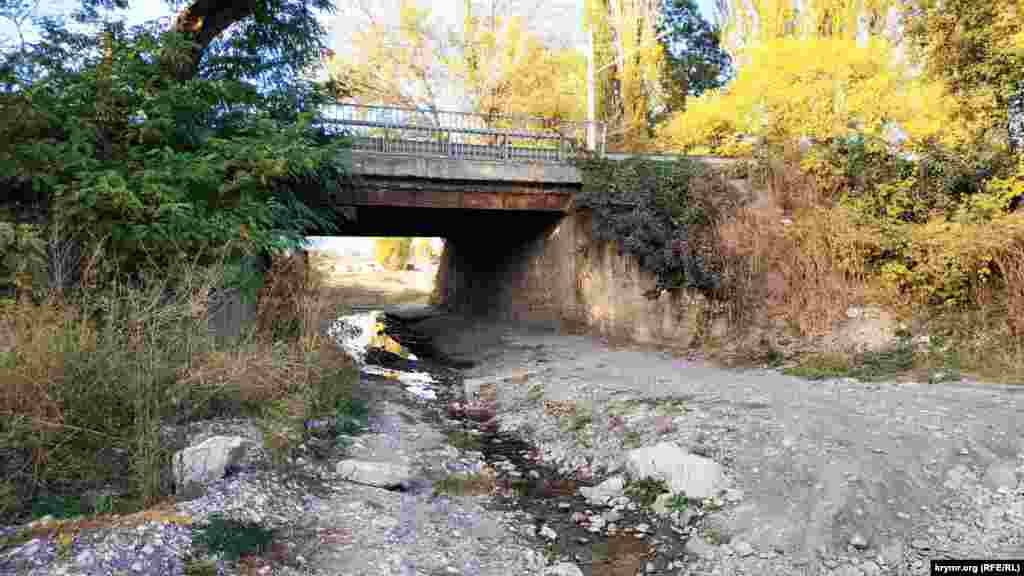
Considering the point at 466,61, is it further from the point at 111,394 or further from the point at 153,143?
the point at 111,394

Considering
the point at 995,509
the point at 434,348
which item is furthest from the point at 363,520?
the point at 434,348

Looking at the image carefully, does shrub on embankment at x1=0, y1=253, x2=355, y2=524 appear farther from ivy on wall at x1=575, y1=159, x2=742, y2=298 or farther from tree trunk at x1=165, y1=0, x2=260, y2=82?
ivy on wall at x1=575, y1=159, x2=742, y2=298

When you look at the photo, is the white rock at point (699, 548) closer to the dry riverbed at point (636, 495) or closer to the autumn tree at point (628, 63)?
the dry riverbed at point (636, 495)

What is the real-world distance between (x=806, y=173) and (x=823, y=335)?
3659mm

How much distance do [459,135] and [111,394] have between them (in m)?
11.1

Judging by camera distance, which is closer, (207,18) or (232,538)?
(232,538)

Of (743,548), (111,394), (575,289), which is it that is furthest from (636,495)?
(575,289)

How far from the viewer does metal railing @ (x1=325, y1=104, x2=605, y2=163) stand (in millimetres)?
13797

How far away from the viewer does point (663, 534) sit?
5.00 m

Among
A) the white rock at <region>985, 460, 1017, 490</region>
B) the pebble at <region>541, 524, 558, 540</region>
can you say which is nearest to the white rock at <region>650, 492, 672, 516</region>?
the pebble at <region>541, 524, 558, 540</region>

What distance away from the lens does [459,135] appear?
1495 centimetres

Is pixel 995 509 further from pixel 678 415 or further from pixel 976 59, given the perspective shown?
pixel 976 59

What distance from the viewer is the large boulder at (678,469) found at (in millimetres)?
5398

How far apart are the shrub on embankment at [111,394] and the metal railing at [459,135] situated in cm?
785
